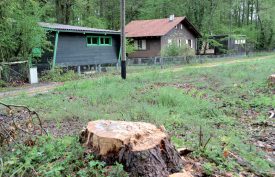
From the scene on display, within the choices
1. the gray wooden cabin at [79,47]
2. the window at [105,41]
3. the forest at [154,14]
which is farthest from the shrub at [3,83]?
the window at [105,41]

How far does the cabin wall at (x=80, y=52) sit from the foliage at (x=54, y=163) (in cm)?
1728

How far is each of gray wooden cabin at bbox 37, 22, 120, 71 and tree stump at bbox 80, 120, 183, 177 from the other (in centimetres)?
1640

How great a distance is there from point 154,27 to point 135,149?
3486cm

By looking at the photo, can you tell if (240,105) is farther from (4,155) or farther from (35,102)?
(4,155)

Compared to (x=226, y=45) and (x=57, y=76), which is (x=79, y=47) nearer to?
(x=57, y=76)

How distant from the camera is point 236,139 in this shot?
6188mm

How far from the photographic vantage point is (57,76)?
19.4 metres

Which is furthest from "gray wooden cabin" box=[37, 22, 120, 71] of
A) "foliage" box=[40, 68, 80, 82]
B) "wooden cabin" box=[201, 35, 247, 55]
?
"wooden cabin" box=[201, 35, 247, 55]

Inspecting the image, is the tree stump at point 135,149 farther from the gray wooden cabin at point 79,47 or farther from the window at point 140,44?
the window at point 140,44

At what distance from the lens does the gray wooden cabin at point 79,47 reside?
2078cm

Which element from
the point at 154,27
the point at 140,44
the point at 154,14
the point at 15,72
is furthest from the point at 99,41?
the point at 154,14

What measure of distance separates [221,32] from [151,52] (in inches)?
766

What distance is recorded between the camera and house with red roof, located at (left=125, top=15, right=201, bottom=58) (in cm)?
3597

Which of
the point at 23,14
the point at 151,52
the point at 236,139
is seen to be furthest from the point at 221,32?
the point at 236,139
